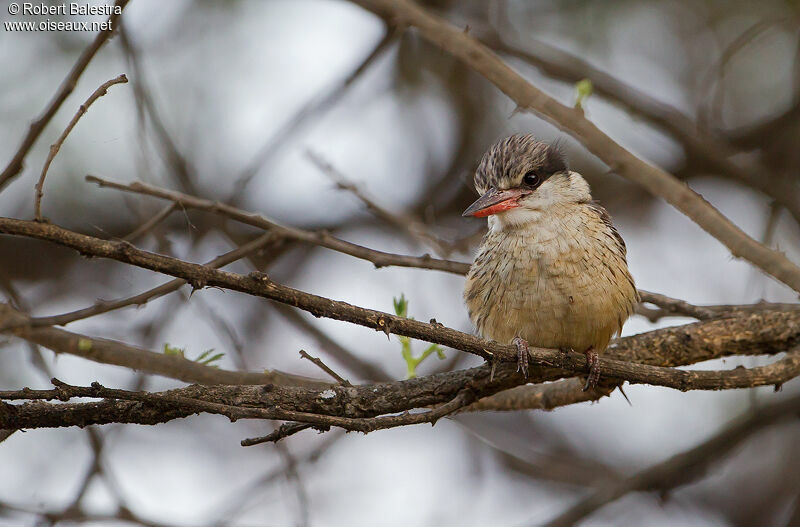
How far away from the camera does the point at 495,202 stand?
3484 millimetres

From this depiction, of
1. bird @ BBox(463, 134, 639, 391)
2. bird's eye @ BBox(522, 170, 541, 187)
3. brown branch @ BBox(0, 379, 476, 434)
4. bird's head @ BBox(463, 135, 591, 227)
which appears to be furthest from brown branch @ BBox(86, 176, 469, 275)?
brown branch @ BBox(0, 379, 476, 434)

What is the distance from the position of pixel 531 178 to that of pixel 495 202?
0.22 m

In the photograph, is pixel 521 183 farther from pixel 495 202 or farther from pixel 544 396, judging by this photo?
pixel 544 396

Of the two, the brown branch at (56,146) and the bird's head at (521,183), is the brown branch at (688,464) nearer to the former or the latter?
the bird's head at (521,183)

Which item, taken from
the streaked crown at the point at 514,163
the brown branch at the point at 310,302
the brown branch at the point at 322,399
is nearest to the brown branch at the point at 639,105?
the streaked crown at the point at 514,163

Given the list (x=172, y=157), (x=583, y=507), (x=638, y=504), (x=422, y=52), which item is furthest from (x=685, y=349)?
(x=422, y=52)

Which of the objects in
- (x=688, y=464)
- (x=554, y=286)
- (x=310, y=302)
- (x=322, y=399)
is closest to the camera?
(x=310, y=302)

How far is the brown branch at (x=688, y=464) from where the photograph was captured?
4211 mm

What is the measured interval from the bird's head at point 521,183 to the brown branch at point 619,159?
257 mm

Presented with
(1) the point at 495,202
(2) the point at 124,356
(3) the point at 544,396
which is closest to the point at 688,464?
(3) the point at 544,396

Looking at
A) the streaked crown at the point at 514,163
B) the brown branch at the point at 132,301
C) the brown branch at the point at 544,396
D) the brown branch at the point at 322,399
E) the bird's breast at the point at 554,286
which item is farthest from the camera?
the streaked crown at the point at 514,163

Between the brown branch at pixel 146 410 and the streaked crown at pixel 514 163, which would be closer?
the brown branch at pixel 146 410

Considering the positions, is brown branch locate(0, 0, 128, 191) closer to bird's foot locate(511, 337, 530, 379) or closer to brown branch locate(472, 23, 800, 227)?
bird's foot locate(511, 337, 530, 379)

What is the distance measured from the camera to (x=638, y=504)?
5.20 metres
